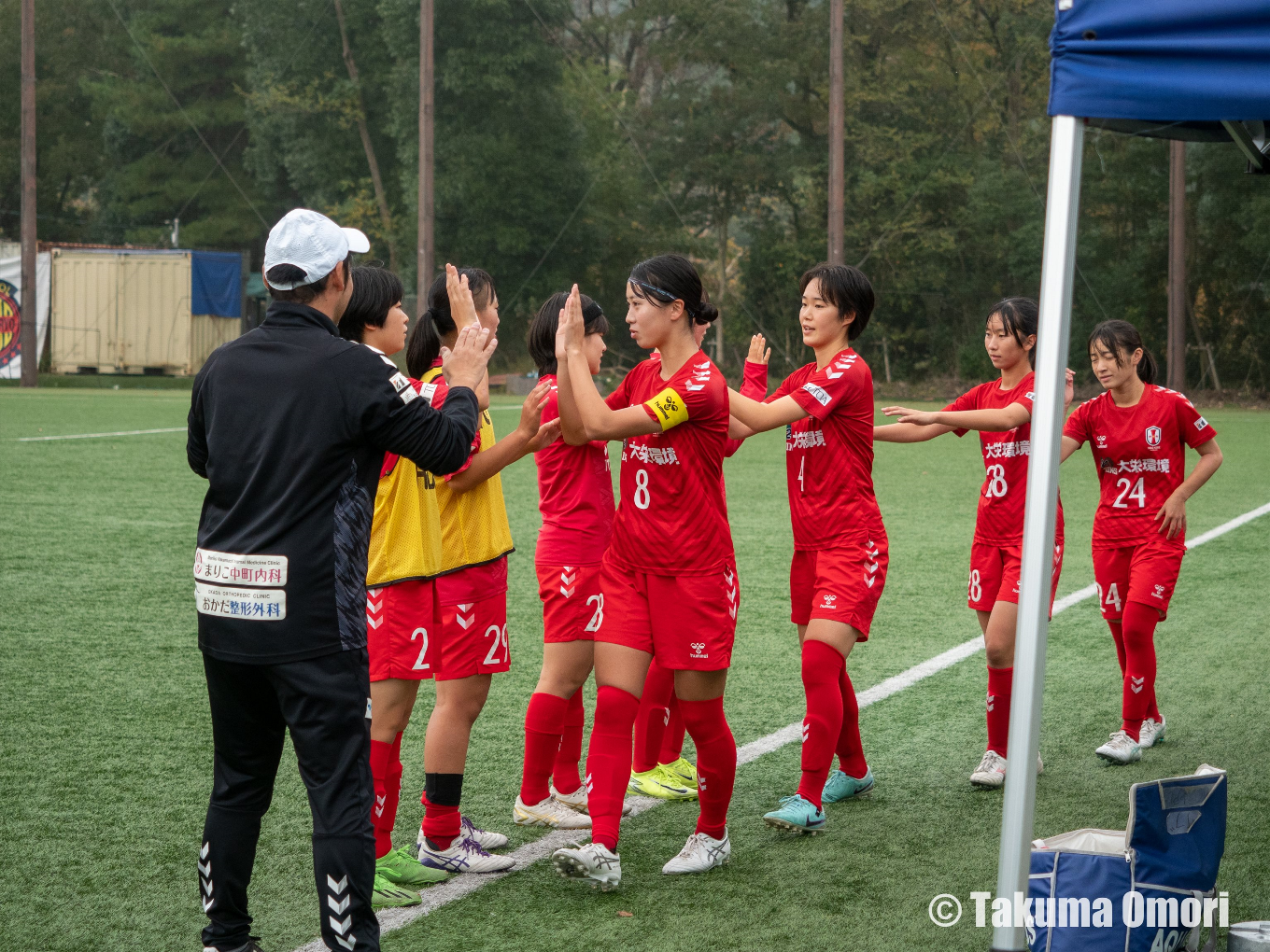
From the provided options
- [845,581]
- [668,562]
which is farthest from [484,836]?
[845,581]

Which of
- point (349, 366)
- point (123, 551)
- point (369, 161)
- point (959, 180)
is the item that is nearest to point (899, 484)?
point (123, 551)

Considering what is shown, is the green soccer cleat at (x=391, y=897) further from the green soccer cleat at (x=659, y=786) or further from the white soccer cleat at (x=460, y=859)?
the green soccer cleat at (x=659, y=786)

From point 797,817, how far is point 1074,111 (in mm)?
2486

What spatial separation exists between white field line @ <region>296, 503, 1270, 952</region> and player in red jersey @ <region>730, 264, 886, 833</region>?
697 mm

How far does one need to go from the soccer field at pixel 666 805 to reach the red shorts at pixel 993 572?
72cm

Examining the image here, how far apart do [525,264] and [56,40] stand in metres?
21.9

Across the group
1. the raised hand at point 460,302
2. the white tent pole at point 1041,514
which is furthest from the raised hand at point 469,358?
the white tent pole at point 1041,514

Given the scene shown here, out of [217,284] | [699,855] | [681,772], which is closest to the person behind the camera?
[699,855]

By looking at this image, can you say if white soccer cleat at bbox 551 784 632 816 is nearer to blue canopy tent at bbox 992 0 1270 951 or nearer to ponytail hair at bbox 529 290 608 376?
ponytail hair at bbox 529 290 608 376

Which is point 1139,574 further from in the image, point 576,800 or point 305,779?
point 305,779

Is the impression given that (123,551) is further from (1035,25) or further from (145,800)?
(1035,25)

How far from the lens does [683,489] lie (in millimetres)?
3936

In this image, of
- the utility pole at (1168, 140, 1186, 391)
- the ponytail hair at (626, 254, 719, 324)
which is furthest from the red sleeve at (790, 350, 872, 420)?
the utility pole at (1168, 140, 1186, 391)

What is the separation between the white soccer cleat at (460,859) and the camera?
4.05m
